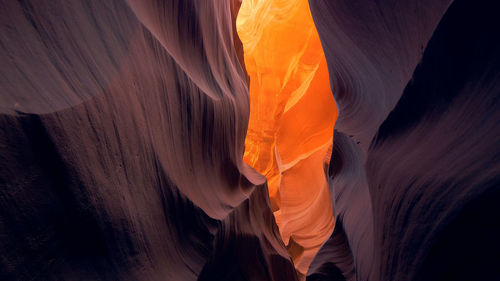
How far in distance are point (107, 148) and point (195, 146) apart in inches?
29.8

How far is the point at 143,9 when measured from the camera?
1.37 m

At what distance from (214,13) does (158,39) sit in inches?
49.7

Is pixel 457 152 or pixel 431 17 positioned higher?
pixel 431 17

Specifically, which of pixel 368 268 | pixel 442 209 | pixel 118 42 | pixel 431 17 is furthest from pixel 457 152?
pixel 118 42

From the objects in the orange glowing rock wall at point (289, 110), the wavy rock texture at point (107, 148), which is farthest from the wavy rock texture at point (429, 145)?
the orange glowing rock wall at point (289, 110)

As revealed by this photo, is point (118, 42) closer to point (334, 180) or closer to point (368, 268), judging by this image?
point (368, 268)

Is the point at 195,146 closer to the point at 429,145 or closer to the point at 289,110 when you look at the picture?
the point at 429,145

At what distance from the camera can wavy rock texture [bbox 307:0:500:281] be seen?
793 mm

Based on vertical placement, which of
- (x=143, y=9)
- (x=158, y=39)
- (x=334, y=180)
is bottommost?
(x=334, y=180)

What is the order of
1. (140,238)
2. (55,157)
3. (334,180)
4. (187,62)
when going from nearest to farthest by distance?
(55,157)
(140,238)
(187,62)
(334,180)

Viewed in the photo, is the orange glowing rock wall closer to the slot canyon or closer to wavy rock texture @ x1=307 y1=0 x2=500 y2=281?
the slot canyon

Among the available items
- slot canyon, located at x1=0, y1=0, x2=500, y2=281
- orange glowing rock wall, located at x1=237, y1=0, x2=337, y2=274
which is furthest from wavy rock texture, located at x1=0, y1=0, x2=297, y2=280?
orange glowing rock wall, located at x1=237, y1=0, x2=337, y2=274

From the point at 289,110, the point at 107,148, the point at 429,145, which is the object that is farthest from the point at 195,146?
the point at 289,110

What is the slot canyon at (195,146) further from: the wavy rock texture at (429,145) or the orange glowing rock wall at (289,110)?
the orange glowing rock wall at (289,110)
